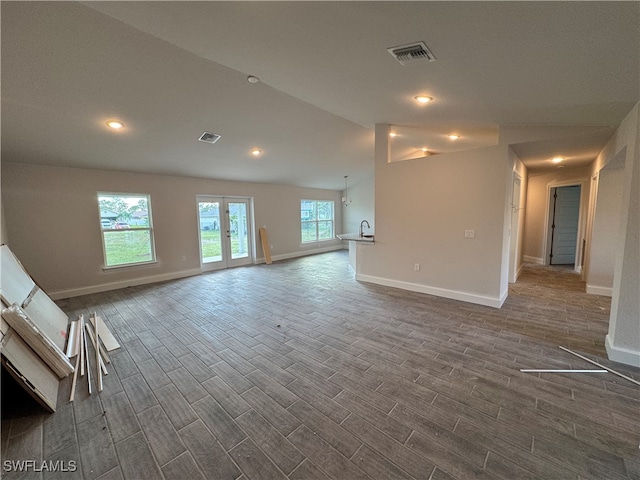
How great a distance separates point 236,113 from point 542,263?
7.90 meters

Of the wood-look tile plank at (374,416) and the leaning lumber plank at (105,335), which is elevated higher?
the leaning lumber plank at (105,335)

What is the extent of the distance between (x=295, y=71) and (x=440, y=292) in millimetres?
3758

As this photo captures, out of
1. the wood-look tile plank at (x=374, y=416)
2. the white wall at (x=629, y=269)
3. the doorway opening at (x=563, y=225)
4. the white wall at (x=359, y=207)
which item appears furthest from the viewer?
the white wall at (x=359, y=207)

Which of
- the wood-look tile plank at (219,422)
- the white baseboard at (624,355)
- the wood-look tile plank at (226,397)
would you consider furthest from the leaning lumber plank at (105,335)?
the white baseboard at (624,355)

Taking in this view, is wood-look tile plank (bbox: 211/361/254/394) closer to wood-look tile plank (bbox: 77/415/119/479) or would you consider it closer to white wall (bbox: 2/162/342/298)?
wood-look tile plank (bbox: 77/415/119/479)

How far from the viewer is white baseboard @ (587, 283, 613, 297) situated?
13.5 feet

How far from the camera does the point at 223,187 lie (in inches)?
256

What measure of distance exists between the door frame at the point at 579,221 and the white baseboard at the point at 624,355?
444 centimetres

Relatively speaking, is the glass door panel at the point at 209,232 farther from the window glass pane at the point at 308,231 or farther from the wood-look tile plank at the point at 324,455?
the wood-look tile plank at the point at 324,455

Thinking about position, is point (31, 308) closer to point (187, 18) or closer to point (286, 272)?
point (187, 18)

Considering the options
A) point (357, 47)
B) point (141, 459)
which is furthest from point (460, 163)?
point (141, 459)

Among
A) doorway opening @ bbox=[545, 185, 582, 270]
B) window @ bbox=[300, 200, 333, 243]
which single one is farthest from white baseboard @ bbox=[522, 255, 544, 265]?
window @ bbox=[300, 200, 333, 243]

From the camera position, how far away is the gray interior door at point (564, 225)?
6238 mm

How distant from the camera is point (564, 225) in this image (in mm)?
6316
